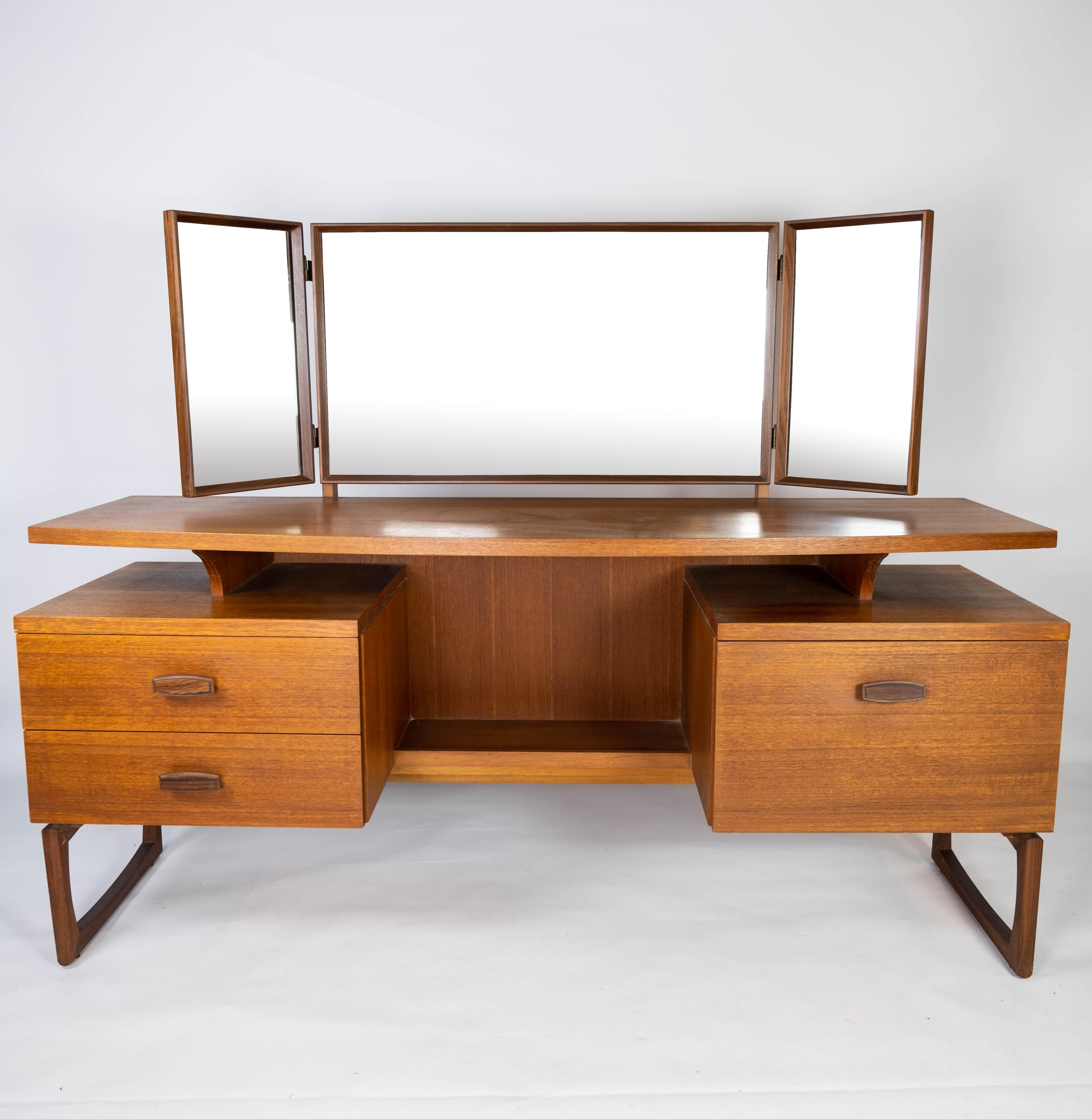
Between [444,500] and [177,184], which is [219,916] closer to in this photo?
[444,500]

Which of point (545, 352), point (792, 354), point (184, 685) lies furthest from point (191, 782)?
point (792, 354)

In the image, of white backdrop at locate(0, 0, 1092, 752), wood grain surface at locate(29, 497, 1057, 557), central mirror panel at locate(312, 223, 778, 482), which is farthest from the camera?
white backdrop at locate(0, 0, 1092, 752)

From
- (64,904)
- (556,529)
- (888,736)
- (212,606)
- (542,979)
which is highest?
(556,529)

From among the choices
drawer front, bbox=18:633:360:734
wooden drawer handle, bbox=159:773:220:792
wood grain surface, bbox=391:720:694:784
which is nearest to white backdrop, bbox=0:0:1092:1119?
wood grain surface, bbox=391:720:694:784

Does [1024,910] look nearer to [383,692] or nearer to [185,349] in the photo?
[383,692]

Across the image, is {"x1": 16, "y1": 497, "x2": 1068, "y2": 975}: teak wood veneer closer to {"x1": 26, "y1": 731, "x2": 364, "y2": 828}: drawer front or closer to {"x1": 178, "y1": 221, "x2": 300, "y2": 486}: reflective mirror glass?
{"x1": 26, "y1": 731, "x2": 364, "y2": 828}: drawer front

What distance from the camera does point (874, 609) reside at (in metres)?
1.62

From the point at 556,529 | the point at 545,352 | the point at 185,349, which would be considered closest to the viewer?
the point at 556,529

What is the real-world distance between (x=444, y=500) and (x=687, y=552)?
692 millimetres

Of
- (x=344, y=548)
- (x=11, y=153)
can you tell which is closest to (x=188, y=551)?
(x=11, y=153)

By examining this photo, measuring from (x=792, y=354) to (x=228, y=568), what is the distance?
1.18m

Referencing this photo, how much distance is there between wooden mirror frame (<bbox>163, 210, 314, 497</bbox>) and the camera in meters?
1.72

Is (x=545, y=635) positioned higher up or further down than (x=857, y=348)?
further down

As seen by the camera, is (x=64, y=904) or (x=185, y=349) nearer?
(x=64, y=904)
